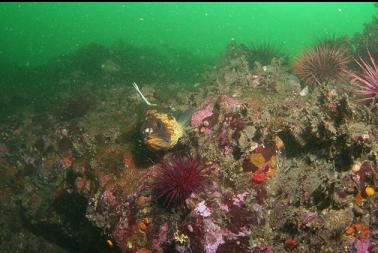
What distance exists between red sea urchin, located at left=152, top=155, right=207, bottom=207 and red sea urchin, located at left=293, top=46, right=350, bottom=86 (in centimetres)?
496

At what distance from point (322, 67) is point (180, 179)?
18.5ft

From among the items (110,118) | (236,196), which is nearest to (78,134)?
(110,118)

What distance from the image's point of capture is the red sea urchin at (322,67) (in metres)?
8.56

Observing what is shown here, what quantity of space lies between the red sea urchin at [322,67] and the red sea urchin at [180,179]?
4.96 m

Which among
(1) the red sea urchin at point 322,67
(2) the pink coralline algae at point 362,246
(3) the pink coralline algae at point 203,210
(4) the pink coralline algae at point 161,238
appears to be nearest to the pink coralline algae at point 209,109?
(3) the pink coralline algae at point 203,210

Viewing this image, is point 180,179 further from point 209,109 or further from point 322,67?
point 322,67

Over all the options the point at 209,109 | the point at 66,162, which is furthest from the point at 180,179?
the point at 66,162

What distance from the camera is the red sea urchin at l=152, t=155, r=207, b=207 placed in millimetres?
5191

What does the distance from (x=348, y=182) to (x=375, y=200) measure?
49cm

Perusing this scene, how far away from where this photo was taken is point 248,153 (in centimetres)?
591

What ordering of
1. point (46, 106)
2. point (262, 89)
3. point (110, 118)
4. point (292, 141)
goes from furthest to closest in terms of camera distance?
point (46, 106)
point (110, 118)
point (262, 89)
point (292, 141)

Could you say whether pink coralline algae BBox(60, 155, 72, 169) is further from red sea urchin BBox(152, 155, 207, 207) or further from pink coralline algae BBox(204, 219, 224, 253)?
pink coralline algae BBox(204, 219, 224, 253)

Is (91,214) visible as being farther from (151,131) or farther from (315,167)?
(315,167)

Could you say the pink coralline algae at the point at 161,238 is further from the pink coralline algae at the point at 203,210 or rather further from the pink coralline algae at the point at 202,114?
the pink coralline algae at the point at 202,114
